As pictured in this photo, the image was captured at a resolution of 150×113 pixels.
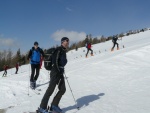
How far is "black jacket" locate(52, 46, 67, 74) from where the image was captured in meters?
6.85

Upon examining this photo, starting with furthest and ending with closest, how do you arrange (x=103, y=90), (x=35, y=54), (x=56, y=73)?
(x=35, y=54) → (x=103, y=90) → (x=56, y=73)

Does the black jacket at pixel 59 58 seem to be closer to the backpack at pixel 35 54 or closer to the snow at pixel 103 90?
the snow at pixel 103 90

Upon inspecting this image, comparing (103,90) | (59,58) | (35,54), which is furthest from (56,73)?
(35,54)

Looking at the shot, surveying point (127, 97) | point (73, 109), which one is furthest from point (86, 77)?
point (73, 109)

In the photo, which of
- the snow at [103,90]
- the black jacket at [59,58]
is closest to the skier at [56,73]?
the black jacket at [59,58]

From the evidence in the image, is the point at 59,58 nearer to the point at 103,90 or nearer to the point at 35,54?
the point at 103,90

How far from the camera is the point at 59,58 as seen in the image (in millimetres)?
6918

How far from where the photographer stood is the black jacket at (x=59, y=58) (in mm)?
6850

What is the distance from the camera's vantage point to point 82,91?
10.1 m

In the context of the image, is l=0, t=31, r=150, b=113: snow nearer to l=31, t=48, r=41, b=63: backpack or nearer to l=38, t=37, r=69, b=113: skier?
l=38, t=37, r=69, b=113: skier

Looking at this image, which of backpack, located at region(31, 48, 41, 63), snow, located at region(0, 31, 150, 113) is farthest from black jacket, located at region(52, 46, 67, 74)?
backpack, located at region(31, 48, 41, 63)

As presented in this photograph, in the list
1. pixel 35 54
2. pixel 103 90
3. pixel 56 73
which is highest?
pixel 35 54

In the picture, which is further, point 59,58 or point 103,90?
point 103,90

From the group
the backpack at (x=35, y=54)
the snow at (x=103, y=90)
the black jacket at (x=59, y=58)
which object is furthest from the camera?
the backpack at (x=35, y=54)
